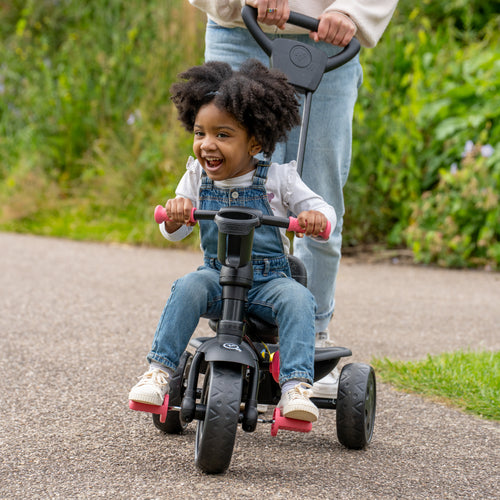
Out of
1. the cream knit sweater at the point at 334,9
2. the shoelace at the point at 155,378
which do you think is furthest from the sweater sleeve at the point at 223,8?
the shoelace at the point at 155,378

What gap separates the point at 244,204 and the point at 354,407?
721 millimetres

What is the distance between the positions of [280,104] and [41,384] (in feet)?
4.91

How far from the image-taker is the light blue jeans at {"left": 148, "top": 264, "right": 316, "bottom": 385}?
2.29m

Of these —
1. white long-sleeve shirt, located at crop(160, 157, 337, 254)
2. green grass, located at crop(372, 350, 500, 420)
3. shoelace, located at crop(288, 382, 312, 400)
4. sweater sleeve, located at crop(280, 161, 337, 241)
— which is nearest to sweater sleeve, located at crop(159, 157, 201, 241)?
white long-sleeve shirt, located at crop(160, 157, 337, 254)

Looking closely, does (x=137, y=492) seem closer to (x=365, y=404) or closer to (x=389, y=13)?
(x=365, y=404)

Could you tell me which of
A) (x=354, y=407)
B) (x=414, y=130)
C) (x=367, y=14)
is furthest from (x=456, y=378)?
(x=414, y=130)

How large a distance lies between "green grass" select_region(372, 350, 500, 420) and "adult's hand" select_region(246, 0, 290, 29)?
1.56 meters

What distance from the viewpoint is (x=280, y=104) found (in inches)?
95.0

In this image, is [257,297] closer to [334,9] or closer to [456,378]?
[334,9]

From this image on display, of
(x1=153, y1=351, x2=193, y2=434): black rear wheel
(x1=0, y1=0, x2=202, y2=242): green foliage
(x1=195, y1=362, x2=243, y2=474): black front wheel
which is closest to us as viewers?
(x1=195, y1=362, x2=243, y2=474): black front wheel

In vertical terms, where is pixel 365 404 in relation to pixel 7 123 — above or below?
below

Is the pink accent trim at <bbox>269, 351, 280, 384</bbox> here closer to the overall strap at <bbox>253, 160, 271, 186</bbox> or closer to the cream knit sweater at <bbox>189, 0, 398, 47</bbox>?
the overall strap at <bbox>253, 160, 271, 186</bbox>

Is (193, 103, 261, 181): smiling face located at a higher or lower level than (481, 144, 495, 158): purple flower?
lower

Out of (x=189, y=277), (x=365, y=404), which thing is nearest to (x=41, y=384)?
(x=189, y=277)
